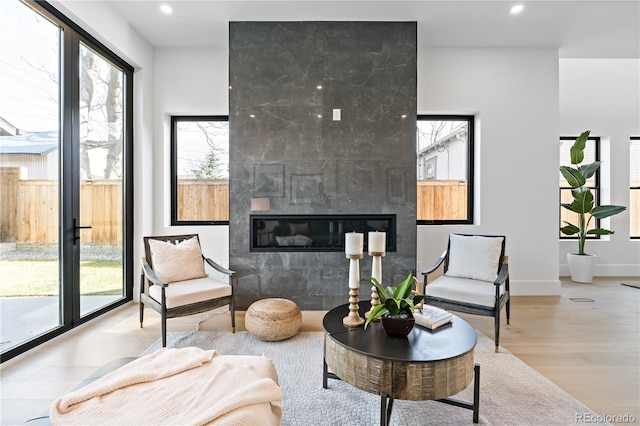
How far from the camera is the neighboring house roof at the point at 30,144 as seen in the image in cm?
254

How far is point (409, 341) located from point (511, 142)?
11.7 ft


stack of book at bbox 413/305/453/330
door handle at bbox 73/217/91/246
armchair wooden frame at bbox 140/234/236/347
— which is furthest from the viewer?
door handle at bbox 73/217/91/246

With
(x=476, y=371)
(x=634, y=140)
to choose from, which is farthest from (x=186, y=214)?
(x=634, y=140)

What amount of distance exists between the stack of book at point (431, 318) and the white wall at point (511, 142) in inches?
86.4

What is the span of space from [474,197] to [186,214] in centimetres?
382

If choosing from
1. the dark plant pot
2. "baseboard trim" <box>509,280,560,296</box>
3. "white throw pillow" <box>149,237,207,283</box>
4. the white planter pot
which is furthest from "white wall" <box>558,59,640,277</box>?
"white throw pillow" <box>149,237,207,283</box>

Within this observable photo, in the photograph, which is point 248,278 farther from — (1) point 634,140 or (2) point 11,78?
(1) point 634,140

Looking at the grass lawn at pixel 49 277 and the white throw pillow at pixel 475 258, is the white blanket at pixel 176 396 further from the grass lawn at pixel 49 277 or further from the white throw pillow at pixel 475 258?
the white throw pillow at pixel 475 258

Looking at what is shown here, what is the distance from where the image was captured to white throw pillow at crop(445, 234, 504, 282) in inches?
128

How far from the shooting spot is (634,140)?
5.66m

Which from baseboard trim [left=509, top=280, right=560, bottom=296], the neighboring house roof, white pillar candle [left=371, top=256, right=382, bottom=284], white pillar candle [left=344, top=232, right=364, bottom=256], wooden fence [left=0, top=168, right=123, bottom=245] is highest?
the neighboring house roof

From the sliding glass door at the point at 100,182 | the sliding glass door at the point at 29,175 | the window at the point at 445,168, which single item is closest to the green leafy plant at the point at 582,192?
the window at the point at 445,168

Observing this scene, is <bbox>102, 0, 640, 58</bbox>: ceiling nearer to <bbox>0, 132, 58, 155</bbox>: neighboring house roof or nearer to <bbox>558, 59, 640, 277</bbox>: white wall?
<bbox>558, 59, 640, 277</bbox>: white wall

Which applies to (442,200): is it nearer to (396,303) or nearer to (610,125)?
(396,303)
